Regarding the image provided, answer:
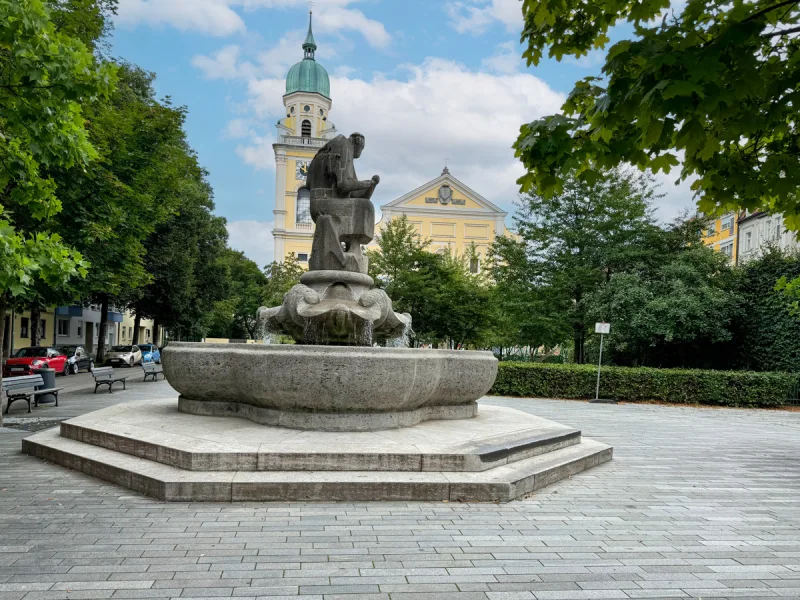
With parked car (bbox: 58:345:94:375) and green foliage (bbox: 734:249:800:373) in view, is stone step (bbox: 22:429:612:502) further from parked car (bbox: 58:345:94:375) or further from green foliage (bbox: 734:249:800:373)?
parked car (bbox: 58:345:94:375)

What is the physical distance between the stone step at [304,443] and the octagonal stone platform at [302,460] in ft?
0.04

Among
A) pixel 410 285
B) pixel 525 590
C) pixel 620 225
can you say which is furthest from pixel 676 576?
pixel 410 285

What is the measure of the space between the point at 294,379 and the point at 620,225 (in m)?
21.0

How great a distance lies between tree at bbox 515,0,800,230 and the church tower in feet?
186

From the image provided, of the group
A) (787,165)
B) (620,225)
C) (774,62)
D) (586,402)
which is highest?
(620,225)

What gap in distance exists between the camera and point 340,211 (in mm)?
9969

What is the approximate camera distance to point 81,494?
572 centimetres

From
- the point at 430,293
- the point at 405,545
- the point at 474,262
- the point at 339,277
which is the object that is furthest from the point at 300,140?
the point at 405,545

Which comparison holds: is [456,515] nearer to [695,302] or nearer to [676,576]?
[676,576]

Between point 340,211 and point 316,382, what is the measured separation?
4.10m

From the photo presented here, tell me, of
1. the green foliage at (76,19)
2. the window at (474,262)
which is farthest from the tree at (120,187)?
the window at (474,262)

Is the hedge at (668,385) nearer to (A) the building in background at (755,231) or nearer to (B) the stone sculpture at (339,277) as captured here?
(B) the stone sculpture at (339,277)

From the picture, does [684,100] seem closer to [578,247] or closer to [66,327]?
[578,247]

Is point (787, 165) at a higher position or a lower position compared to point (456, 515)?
higher
